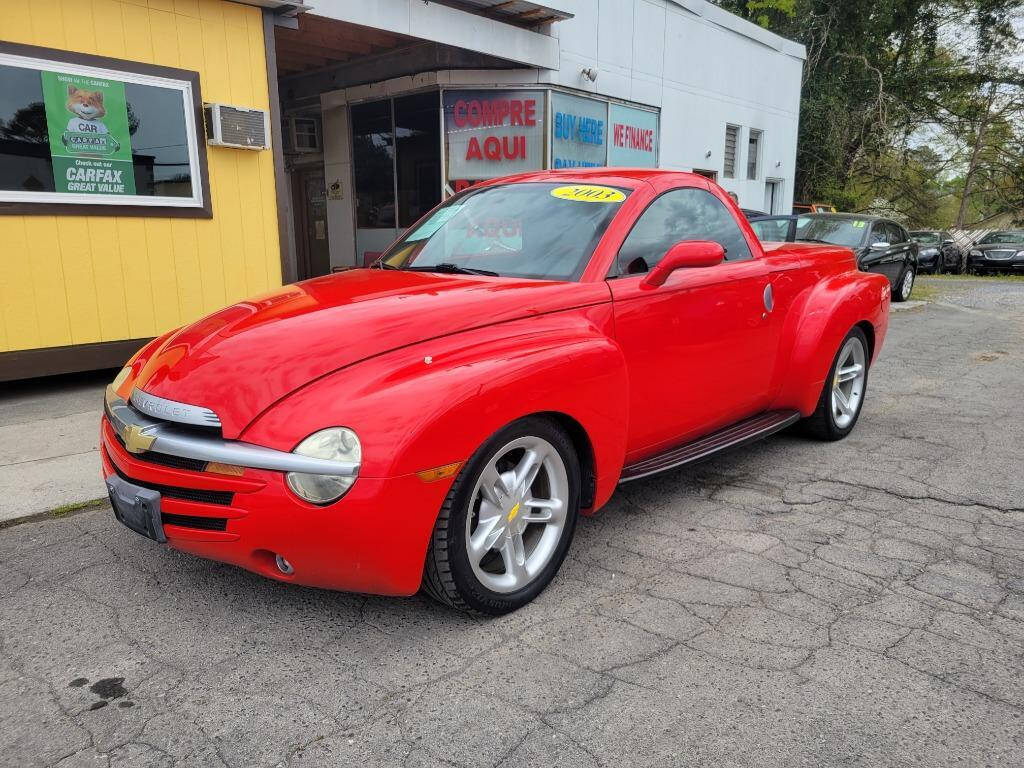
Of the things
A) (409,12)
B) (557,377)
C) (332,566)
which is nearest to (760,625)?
(557,377)

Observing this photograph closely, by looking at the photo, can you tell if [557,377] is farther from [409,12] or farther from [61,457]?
[409,12]

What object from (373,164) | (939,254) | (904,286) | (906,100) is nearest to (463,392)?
(373,164)

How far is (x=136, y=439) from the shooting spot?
2.58 metres

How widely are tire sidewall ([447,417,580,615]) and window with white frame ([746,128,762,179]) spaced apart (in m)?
17.2

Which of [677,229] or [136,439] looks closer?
[136,439]

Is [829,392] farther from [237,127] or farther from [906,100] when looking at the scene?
[906,100]

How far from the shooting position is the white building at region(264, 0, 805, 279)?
436 inches

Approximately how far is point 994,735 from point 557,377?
5.63ft

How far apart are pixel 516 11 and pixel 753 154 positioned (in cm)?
1006

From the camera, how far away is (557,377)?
2811mm

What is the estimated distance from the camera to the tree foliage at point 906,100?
25.8m

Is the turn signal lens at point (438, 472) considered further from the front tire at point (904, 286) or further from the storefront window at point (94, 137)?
the front tire at point (904, 286)

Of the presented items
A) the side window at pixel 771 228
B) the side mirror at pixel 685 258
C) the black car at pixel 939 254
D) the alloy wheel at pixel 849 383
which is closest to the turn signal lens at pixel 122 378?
the side mirror at pixel 685 258

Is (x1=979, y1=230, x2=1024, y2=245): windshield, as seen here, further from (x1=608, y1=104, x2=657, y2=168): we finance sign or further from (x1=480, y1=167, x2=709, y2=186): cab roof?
(x1=480, y1=167, x2=709, y2=186): cab roof
